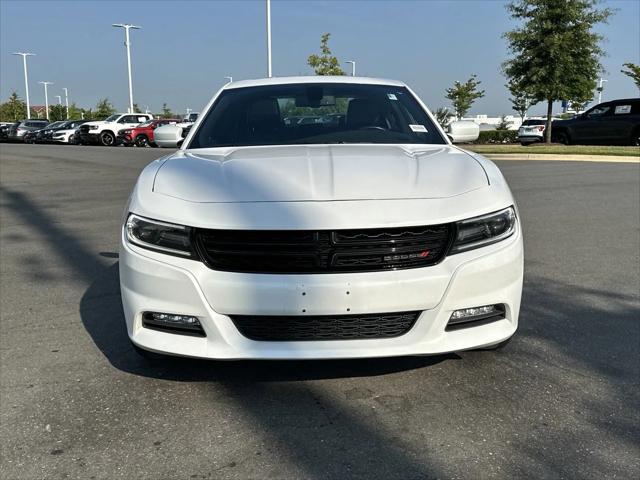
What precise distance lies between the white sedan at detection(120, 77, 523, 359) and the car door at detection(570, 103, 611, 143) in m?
22.6

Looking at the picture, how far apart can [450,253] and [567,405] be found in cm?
97

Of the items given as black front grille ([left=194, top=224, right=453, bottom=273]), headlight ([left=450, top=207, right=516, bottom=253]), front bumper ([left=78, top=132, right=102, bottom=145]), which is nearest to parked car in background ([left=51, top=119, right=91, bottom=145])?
front bumper ([left=78, top=132, right=102, bottom=145])

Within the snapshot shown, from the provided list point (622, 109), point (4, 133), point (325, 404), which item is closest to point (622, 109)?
point (622, 109)

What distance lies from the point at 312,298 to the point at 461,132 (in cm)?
263

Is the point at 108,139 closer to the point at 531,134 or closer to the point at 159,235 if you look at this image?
the point at 531,134

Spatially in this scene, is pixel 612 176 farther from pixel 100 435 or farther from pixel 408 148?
pixel 100 435

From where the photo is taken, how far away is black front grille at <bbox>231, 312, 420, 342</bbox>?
271 cm

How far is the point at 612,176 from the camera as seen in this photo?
525 inches

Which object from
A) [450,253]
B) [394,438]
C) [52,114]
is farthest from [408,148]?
[52,114]

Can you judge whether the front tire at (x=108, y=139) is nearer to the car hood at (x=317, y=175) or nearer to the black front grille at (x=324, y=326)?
→ the car hood at (x=317, y=175)

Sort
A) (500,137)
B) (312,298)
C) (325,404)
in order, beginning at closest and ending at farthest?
Answer: (312,298) → (325,404) → (500,137)

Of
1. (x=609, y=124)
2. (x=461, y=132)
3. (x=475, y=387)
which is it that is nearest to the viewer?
(x=475, y=387)

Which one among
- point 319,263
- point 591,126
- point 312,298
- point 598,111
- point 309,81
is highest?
point 598,111

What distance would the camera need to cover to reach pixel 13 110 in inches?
3110
